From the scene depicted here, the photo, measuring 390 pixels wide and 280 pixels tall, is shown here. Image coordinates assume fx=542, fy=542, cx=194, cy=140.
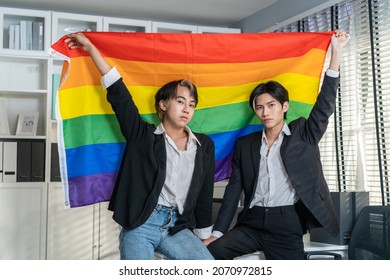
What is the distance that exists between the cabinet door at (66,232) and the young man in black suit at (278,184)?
2.39m

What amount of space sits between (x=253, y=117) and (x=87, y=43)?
977mm

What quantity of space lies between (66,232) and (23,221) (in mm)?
380

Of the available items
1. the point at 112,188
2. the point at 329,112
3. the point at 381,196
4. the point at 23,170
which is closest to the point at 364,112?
the point at 381,196

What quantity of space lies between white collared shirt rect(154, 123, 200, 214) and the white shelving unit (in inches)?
99.8

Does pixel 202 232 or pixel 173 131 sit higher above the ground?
pixel 173 131

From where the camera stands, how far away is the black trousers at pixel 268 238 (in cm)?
269

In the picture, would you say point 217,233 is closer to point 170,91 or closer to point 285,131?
point 285,131

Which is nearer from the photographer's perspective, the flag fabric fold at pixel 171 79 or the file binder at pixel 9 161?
the flag fabric fold at pixel 171 79

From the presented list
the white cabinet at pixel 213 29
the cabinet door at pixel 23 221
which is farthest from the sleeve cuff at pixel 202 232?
the white cabinet at pixel 213 29

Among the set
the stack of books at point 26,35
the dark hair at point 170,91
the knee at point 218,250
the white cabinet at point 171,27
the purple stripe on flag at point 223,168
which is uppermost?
the white cabinet at point 171,27

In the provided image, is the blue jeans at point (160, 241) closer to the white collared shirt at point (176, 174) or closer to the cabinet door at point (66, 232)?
the white collared shirt at point (176, 174)

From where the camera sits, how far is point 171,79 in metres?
2.83

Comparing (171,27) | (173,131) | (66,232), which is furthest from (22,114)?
(173,131)

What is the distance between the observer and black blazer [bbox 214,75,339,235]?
269cm
